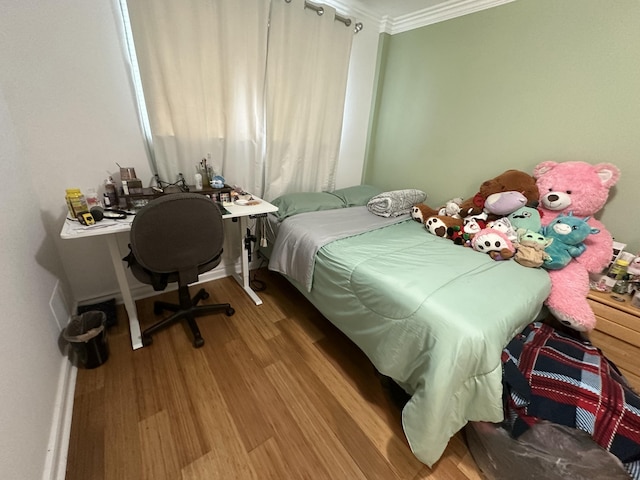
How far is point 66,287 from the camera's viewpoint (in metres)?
1.71

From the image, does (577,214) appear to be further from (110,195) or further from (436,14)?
(110,195)

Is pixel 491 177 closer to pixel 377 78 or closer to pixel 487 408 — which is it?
pixel 377 78

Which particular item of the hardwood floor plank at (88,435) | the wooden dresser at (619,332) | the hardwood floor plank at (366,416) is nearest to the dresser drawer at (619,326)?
the wooden dresser at (619,332)

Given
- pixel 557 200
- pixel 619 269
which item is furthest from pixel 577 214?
pixel 619 269

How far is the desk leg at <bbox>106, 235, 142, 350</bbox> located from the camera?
1.49 metres

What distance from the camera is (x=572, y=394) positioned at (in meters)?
0.99

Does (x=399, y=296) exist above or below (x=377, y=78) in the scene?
below

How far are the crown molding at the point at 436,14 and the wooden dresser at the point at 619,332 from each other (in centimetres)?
207

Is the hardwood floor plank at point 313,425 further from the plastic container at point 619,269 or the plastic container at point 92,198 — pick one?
the plastic container at point 619,269

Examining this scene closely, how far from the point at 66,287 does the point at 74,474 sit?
1163 mm

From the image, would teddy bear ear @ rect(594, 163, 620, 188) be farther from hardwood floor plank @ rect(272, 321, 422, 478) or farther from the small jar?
hardwood floor plank @ rect(272, 321, 422, 478)

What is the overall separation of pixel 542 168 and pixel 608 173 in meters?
0.32

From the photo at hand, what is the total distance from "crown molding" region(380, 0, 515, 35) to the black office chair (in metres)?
2.42

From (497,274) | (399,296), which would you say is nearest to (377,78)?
(497,274)
